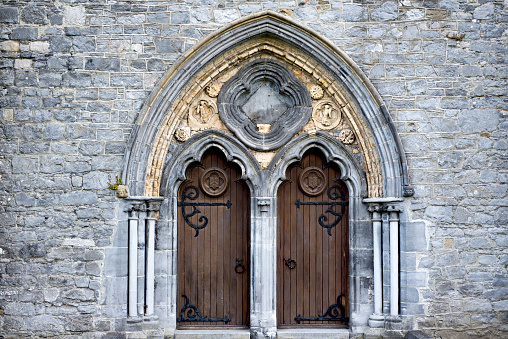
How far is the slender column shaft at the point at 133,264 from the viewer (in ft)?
19.0

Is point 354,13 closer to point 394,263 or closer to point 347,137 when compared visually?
point 347,137

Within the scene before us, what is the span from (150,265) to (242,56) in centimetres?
282

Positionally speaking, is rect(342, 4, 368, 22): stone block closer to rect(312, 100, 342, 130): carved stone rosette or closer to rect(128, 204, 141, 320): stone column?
rect(312, 100, 342, 130): carved stone rosette

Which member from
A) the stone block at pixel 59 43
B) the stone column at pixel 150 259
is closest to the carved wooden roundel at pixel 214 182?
the stone column at pixel 150 259

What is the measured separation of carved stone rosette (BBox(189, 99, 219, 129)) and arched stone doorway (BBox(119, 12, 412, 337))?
0.01 m

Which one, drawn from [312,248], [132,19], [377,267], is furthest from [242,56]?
[377,267]

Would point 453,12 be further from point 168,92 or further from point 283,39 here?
point 168,92

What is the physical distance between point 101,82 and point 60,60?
0.55 m

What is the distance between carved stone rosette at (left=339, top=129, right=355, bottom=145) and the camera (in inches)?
246

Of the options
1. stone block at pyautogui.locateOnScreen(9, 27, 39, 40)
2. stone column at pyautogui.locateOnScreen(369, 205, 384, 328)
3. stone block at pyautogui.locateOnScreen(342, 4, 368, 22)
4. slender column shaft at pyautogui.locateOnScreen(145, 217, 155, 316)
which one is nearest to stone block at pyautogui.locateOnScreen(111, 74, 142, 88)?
stone block at pyautogui.locateOnScreen(9, 27, 39, 40)

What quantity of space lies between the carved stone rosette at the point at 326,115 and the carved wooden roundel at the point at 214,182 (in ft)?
4.54

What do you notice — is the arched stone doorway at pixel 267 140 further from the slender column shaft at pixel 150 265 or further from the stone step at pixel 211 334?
the stone step at pixel 211 334

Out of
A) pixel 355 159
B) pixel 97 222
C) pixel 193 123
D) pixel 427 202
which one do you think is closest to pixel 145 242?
pixel 97 222

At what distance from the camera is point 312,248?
6.37m
